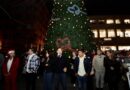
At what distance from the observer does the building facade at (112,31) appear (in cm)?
7919

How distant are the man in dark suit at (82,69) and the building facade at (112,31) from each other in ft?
220

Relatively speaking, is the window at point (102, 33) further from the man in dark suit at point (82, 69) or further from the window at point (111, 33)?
the man in dark suit at point (82, 69)

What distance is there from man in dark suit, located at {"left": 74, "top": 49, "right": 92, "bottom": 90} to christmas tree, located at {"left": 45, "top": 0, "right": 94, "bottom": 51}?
26.2 ft

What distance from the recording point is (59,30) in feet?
68.5

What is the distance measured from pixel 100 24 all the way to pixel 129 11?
9876 millimetres

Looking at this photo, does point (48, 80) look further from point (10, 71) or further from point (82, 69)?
point (10, 71)

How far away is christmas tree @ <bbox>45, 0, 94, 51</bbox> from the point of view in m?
20.5

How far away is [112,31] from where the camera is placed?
80.8 metres

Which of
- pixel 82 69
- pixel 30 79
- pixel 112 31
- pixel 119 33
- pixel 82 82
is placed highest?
pixel 112 31

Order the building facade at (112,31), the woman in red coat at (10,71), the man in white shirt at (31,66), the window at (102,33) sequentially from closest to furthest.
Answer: the woman in red coat at (10,71) < the man in white shirt at (31,66) < the building facade at (112,31) < the window at (102,33)

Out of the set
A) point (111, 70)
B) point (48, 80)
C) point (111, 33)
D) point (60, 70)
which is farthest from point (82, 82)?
point (111, 33)

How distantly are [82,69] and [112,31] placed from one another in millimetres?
69759

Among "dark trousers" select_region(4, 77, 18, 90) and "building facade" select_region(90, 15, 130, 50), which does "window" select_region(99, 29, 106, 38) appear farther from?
"dark trousers" select_region(4, 77, 18, 90)

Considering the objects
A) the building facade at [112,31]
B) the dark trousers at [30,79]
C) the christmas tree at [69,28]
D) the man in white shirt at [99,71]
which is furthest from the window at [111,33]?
the dark trousers at [30,79]
